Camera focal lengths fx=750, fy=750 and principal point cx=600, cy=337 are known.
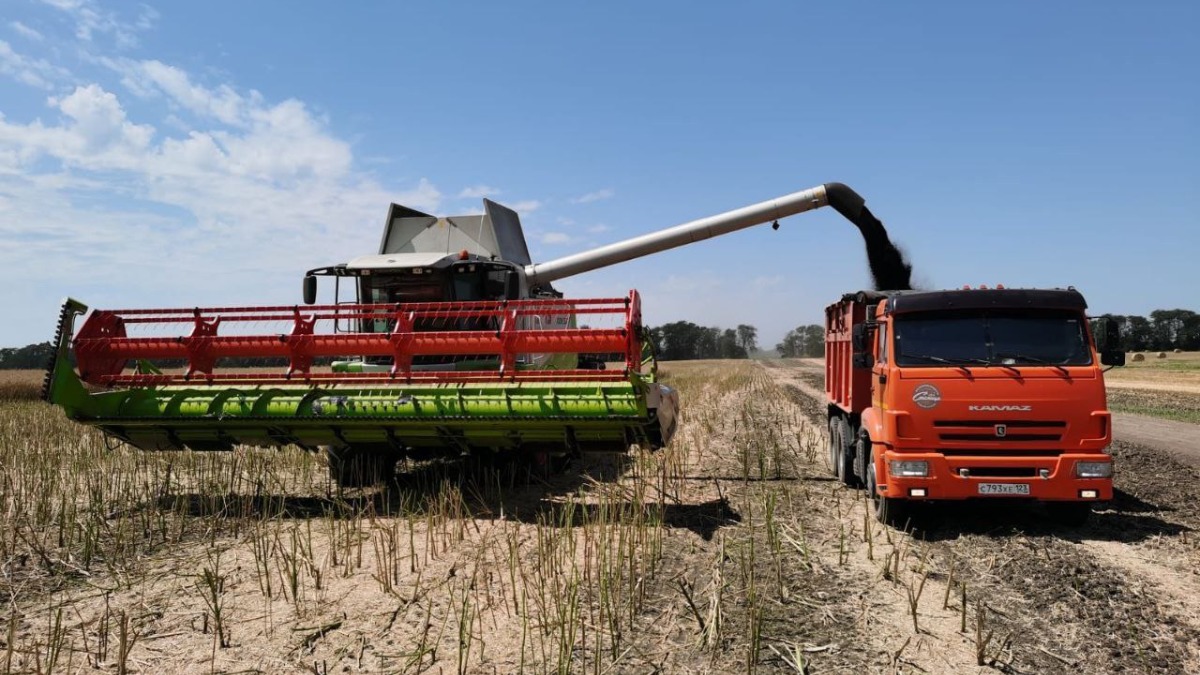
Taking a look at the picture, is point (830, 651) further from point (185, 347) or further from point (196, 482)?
point (196, 482)

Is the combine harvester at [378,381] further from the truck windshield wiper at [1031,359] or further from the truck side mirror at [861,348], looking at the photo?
the truck windshield wiper at [1031,359]

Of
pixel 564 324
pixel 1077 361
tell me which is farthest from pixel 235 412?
pixel 1077 361

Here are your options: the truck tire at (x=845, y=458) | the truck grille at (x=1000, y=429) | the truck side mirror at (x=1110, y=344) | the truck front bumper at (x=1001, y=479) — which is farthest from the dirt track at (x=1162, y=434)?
the truck grille at (x=1000, y=429)

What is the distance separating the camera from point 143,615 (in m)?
4.54

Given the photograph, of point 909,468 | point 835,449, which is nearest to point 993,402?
point 909,468

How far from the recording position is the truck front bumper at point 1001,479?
20.9 feet

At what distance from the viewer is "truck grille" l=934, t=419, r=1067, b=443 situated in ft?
21.2

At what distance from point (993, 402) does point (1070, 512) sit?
53.8 inches

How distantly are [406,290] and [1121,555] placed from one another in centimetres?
740

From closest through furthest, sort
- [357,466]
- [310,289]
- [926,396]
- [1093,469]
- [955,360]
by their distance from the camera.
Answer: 1. [1093,469]
2. [926,396]
3. [955,360]
4. [357,466]
5. [310,289]

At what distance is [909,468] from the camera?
6555 millimetres

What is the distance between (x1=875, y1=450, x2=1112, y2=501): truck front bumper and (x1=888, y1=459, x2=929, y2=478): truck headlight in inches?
0.7

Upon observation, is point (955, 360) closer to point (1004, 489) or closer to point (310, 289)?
point (1004, 489)

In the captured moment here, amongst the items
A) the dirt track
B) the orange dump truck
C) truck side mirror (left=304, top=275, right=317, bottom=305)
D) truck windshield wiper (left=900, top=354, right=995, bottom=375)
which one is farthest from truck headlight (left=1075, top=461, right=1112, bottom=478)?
truck side mirror (left=304, top=275, right=317, bottom=305)
